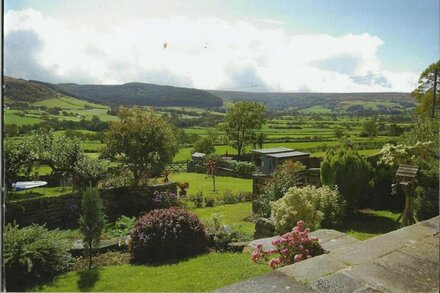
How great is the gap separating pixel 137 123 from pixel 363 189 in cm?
934

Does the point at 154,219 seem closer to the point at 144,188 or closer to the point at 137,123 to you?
the point at 144,188

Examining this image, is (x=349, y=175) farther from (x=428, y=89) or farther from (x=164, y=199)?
(x=428, y=89)

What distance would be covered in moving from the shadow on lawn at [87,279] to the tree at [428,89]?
27376 millimetres

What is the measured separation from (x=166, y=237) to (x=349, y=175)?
20.9ft

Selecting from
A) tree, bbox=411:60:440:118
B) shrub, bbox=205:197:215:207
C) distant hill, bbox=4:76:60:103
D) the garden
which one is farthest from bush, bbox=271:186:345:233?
distant hill, bbox=4:76:60:103

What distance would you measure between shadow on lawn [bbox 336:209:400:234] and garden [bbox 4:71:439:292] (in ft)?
0.10

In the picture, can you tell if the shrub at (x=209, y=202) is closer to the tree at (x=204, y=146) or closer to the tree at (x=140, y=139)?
the tree at (x=140, y=139)

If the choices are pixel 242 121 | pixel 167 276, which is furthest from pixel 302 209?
pixel 242 121

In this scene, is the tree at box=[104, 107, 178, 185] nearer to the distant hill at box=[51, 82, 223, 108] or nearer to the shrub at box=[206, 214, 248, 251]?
the shrub at box=[206, 214, 248, 251]

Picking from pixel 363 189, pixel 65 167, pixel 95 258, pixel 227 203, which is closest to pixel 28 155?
pixel 65 167

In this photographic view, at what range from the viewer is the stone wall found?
10.4 m

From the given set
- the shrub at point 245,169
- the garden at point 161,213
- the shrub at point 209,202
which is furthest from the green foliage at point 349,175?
the shrub at point 245,169

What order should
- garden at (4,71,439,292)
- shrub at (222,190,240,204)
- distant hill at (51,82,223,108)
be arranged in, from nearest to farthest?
1. garden at (4,71,439,292)
2. shrub at (222,190,240,204)
3. distant hill at (51,82,223,108)

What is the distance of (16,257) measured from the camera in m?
5.94
